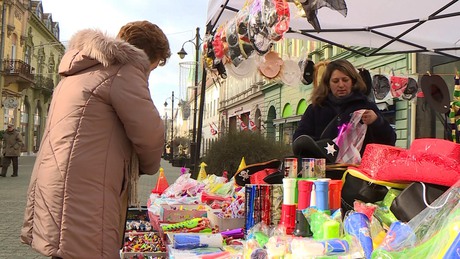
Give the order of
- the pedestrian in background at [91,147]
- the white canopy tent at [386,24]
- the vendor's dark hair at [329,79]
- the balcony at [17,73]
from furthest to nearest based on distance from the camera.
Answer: the balcony at [17,73] → the white canopy tent at [386,24] → the vendor's dark hair at [329,79] → the pedestrian in background at [91,147]

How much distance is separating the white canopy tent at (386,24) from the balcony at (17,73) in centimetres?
2981

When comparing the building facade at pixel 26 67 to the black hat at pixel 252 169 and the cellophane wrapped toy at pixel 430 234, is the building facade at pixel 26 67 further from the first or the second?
the cellophane wrapped toy at pixel 430 234

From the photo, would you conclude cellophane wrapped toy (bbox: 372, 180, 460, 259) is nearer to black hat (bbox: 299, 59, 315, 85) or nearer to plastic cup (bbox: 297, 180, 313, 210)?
plastic cup (bbox: 297, 180, 313, 210)

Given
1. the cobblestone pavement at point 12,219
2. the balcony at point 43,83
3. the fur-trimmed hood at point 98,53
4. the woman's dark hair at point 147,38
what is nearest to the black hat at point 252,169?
the woman's dark hair at point 147,38

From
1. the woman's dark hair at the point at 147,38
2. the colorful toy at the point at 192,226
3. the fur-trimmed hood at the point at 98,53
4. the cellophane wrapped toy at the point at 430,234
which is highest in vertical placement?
the woman's dark hair at the point at 147,38

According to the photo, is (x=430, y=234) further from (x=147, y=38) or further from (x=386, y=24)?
(x=386, y=24)

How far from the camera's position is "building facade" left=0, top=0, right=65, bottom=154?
31.4 m

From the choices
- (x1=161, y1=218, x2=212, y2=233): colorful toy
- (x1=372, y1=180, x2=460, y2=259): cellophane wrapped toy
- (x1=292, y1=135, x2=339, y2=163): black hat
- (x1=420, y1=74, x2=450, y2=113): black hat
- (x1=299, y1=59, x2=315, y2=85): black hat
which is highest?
(x1=299, y1=59, x2=315, y2=85): black hat

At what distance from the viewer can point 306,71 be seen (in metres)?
6.64

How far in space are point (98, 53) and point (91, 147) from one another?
428 mm

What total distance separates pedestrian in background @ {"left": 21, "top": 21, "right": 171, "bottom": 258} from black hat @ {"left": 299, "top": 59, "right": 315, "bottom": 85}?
466cm

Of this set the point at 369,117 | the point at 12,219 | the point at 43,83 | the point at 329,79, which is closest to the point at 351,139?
the point at 369,117

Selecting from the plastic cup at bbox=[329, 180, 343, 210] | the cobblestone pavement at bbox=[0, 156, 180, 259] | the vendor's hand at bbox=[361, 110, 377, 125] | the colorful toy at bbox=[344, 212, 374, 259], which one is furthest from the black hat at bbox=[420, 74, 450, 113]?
the cobblestone pavement at bbox=[0, 156, 180, 259]

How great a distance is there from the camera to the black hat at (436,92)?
5.66 m
